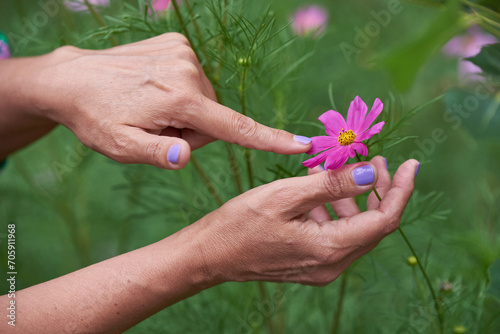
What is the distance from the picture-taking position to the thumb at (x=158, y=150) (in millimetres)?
594

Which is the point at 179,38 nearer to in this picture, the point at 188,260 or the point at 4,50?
the point at 188,260

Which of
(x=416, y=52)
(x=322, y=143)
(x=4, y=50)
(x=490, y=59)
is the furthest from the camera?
(x=4, y=50)

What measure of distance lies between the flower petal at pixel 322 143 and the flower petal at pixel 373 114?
0.04 m

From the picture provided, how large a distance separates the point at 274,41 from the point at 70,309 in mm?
627

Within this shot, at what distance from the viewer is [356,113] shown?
1.84 ft

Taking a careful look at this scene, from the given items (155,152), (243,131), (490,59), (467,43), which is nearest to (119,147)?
(155,152)

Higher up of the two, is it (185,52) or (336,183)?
(185,52)

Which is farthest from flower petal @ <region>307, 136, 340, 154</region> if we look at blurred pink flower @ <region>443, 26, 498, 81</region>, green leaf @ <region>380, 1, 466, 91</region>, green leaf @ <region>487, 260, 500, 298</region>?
blurred pink flower @ <region>443, 26, 498, 81</region>

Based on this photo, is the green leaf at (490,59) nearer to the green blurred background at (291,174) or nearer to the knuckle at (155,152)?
the green blurred background at (291,174)

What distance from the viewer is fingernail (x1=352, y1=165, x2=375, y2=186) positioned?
0.55 m

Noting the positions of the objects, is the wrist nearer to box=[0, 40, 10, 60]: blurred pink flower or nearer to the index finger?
the index finger

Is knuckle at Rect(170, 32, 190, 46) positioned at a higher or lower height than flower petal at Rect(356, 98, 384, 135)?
higher

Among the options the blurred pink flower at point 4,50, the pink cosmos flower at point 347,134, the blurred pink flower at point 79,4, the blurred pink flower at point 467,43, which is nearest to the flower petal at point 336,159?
the pink cosmos flower at point 347,134

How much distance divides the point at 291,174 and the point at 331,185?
0.52 feet
